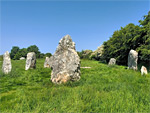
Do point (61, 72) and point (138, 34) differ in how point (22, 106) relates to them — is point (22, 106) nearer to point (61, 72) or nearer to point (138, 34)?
point (61, 72)

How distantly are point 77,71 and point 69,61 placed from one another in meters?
0.78

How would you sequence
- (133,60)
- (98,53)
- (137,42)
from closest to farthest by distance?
(133,60) → (137,42) → (98,53)

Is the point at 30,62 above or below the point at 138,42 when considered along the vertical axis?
below

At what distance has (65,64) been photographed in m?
6.11

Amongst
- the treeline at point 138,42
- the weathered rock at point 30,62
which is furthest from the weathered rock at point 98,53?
the weathered rock at point 30,62

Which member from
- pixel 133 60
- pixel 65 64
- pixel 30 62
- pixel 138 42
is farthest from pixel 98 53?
pixel 65 64

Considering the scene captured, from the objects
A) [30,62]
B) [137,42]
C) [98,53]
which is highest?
[137,42]

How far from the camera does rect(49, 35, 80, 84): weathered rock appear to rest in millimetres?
5883

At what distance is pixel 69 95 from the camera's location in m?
3.61

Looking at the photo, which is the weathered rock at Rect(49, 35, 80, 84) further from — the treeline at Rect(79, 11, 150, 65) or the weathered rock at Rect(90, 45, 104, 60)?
the weathered rock at Rect(90, 45, 104, 60)

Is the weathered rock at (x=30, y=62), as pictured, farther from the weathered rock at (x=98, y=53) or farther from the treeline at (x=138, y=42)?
the weathered rock at (x=98, y=53)

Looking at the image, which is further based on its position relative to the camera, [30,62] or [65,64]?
[30,62]

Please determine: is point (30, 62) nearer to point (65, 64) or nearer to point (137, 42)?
point (65, 64)

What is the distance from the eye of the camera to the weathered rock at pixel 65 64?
5.88 metres
